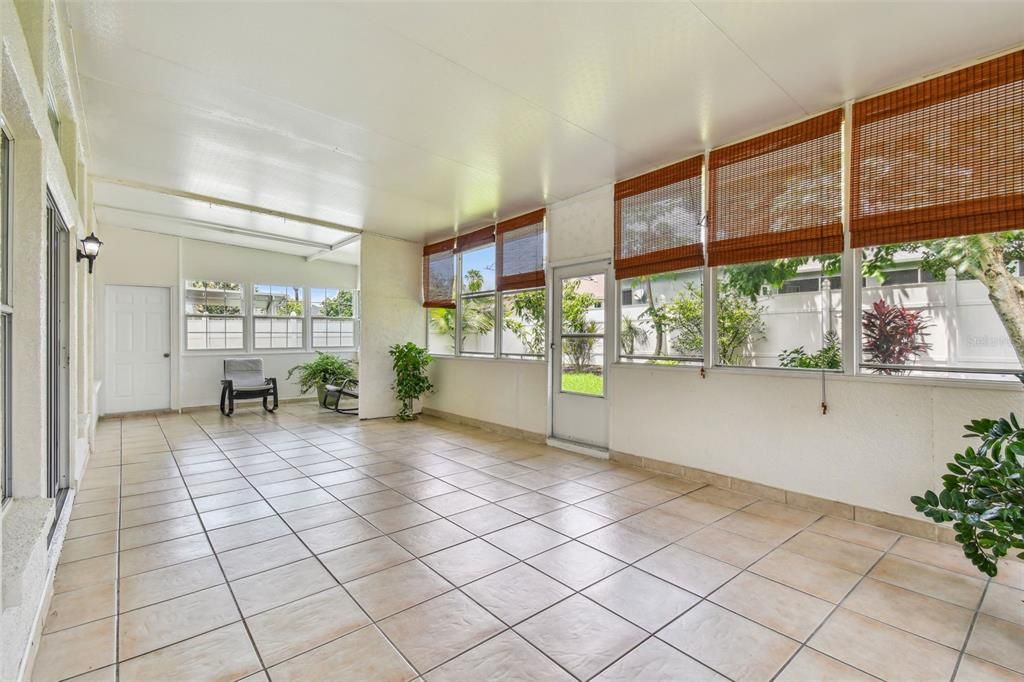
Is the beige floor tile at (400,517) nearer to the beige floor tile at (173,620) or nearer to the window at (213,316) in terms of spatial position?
the beige floor tile at (173,620)

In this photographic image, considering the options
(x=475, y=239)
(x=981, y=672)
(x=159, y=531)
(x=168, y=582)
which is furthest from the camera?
(x=475, y=239)

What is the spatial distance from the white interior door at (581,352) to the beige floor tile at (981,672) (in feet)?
10.1

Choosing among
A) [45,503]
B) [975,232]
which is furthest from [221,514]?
[975,232]

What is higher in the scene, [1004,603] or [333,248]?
[333,248]

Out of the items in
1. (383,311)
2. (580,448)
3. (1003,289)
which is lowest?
(580,448)

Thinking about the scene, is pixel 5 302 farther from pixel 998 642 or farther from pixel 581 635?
pixel 998 642

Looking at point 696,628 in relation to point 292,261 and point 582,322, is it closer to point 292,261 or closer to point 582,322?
point 582,322

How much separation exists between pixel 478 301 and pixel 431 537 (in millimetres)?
4021

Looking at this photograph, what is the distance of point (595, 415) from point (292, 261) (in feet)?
21.5

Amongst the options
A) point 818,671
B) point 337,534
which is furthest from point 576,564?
point 337,534

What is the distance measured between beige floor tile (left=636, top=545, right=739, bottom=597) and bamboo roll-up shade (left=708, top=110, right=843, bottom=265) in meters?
2.15

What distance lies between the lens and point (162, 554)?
2.63 m

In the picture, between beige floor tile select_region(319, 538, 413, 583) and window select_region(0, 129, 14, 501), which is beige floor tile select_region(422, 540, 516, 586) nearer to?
beige floor tile select_region(319, 538, 413, 583)

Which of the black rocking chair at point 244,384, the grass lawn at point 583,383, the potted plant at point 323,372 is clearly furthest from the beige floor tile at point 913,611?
the black rocking chair at point 244,384
